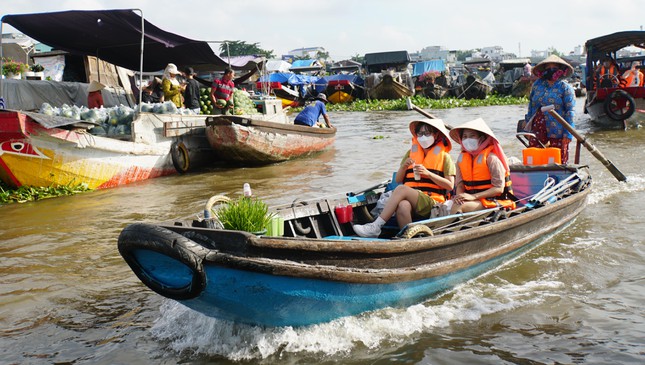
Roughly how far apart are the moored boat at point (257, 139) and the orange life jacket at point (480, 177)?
237 inches

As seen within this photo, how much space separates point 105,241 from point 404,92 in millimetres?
24832

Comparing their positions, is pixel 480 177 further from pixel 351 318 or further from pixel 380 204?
pixel 351 318

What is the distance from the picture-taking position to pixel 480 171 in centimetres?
523

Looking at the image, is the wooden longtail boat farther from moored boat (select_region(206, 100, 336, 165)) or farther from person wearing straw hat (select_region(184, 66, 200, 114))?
person wearing straw hat (select_region(184, 66, 200, 114))

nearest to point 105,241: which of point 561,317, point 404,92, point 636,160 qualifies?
point 561,317

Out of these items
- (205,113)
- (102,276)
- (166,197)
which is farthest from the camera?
(205,113)

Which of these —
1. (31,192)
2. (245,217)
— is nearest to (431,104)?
(31,192)

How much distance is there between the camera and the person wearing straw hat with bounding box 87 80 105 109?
11688mm

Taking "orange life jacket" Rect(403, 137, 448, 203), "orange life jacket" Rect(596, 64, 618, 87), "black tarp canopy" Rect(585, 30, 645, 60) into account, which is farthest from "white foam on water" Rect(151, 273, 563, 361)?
"orange life jacket" Rect(596, 64, 618, 87)

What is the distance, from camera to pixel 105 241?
6.59 meters

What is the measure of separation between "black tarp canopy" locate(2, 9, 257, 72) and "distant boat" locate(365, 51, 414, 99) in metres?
16.9

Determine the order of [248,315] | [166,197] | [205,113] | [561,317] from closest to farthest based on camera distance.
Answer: [248,315]
[561,317]
[166,197]
[205,113]

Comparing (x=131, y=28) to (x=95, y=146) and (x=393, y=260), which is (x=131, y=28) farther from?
(x=393, y=260)

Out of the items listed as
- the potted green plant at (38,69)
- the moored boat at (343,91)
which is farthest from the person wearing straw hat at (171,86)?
the moored boat at (343,91)
